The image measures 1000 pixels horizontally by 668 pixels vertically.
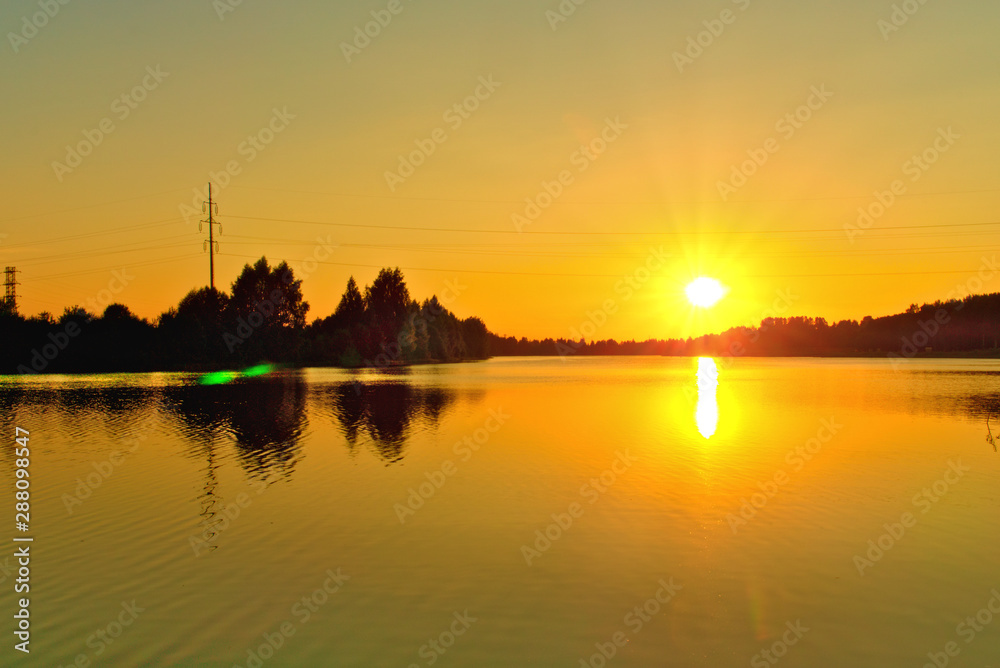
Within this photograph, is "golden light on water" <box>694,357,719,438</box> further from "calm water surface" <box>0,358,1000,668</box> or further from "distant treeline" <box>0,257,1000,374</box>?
"distant treeline" <box>0,257,1000,374</box>

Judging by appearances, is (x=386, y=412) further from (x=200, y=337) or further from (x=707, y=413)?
(x=200, y=337)

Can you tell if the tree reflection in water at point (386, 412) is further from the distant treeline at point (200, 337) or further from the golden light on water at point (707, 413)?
the distant treeline at point (200, 337)

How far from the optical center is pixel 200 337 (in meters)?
91.4

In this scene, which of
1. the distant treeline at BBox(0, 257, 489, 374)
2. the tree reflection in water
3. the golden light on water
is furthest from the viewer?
the distant treeline at BBox(0, 257, 489, 374)

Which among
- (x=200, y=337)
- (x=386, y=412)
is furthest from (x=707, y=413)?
(x=200, y=337)

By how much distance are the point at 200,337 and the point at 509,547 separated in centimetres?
8835

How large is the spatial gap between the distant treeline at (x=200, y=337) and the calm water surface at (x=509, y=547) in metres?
68.6

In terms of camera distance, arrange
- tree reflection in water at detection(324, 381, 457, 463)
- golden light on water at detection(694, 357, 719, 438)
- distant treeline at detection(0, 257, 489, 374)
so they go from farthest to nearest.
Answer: distant treeline at detection(0, 257, 489, 374)
golden light on water at detection(694, 357, 719, 438)
tree reflection in water at detection(324, 381, 457, 463)

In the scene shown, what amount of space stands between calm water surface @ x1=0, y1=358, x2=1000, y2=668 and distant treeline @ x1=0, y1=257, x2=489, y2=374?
225 feet

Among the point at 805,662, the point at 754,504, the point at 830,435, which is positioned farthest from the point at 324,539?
the point at 830,435

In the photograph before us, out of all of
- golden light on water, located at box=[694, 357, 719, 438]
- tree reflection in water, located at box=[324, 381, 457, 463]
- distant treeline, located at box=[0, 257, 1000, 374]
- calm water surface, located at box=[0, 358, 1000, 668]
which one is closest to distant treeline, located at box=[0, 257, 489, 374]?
distant treeline, located at box=[0, 257, 1000, 374]

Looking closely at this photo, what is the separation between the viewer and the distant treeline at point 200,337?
293ft

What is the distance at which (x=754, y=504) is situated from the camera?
15.6 meters

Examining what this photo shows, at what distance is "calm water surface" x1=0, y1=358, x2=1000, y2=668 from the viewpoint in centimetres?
843
